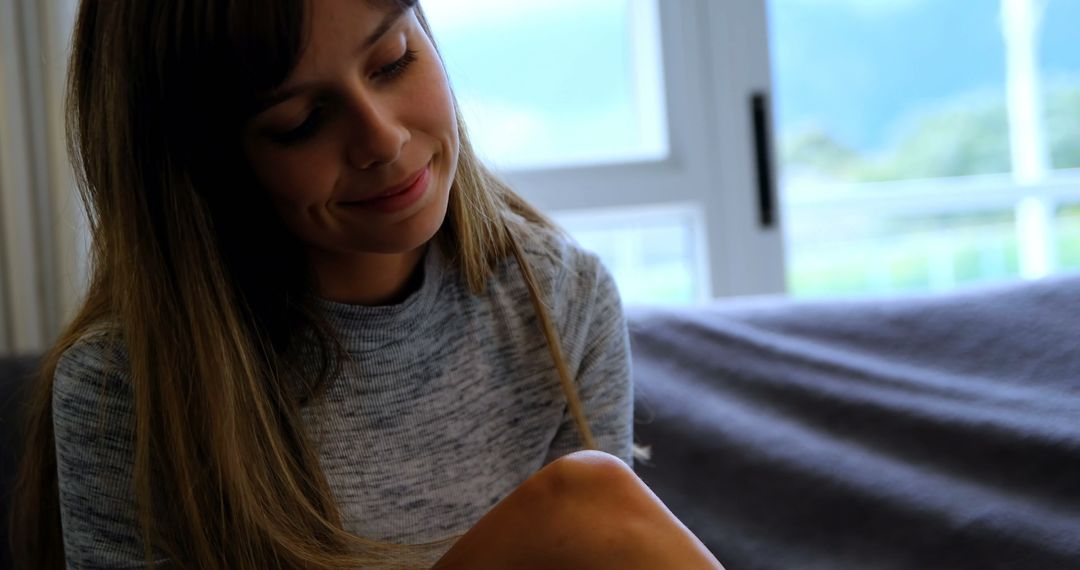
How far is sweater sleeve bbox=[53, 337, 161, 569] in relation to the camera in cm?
83

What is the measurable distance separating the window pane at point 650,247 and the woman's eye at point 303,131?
38.0 inches

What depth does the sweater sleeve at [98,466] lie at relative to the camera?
32.7 inches

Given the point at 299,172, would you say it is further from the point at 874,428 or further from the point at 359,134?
the point at 874,428

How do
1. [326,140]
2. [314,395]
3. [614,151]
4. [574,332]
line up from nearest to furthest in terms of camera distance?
[326,140], [314,395], [574,332], [614,151]

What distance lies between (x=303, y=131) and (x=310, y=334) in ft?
0.65

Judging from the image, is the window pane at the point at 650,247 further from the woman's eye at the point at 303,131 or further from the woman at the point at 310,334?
the woman's eye at the point at 303,131

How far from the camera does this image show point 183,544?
2.67 feet

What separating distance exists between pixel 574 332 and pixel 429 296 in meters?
0.14

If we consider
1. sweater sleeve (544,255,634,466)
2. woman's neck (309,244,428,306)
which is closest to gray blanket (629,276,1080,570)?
sweater sleeve (544,255,634,466)

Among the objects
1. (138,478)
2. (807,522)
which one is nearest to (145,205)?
(138,478)

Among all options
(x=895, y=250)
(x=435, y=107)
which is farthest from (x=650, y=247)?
(x=435, y=107)

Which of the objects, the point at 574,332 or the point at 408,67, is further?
the point at 574,332

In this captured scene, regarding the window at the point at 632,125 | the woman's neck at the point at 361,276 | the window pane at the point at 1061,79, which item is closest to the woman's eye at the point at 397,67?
the woman's neck at the point at 361,276

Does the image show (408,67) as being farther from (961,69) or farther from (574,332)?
(961,69)
